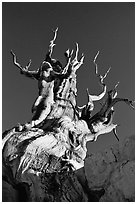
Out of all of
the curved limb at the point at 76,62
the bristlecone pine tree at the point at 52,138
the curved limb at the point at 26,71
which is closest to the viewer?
the bristlecone pine tree at the point at 52,138

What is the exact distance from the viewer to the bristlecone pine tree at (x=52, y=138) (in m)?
6.65

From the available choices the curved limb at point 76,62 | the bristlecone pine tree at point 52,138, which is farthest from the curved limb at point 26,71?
the curved limb at point 76,62

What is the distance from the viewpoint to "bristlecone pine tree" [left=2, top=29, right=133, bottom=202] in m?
6.65

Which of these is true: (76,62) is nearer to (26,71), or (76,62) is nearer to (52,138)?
(26,71)

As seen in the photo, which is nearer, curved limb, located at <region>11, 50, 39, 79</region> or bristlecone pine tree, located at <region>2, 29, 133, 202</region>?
bristlecone pine tree, located at <region>2, 29, 133, 202</region>

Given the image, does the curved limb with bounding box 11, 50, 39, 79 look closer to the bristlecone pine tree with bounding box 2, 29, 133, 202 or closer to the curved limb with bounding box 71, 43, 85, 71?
the bristlecone pine tree with bounding box 2, 29, 133, 202

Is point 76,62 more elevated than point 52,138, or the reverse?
point 76,62

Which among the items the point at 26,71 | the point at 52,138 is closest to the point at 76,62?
the point at 26,71

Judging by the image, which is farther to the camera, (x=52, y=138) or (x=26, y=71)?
(x=26, y=71)

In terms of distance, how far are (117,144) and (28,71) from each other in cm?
336

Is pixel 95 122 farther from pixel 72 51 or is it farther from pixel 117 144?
pixel 72 51

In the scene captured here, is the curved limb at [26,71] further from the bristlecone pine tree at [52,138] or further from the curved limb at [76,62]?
the curved limb at [76,62]

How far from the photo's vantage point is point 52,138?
719 centimetres

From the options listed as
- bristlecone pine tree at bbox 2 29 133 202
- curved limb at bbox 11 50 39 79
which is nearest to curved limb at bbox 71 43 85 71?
bristlecone pine tree at bbox 2 29 133 202
